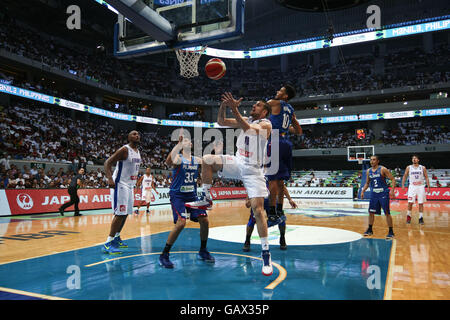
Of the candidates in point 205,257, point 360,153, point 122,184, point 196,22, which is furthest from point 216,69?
point 360,153

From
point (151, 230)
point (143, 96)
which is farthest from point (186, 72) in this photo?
point (143, 96)

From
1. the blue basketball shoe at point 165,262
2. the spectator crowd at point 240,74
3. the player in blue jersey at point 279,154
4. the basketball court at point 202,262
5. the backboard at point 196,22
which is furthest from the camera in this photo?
the spectator crowd at point 240,74

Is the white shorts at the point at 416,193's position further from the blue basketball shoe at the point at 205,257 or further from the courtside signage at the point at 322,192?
the courtside signage at the point at 322,192

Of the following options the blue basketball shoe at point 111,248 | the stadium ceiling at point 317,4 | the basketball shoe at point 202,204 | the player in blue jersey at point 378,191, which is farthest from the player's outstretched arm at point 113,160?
the stadium ceiling at point 317,4

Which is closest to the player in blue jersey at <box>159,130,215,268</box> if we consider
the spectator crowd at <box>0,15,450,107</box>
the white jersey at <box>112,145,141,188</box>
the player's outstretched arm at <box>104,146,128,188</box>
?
the player's outstretched arm at <box>104,146,128,188</box>

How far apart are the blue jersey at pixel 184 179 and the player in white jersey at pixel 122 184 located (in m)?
1.38

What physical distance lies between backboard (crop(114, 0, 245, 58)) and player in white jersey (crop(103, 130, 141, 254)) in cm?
324

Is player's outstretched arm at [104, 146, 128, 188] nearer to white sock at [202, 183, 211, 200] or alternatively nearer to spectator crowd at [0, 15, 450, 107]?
white sock at [202, 183, 211, 200]

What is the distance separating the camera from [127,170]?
6.19 m

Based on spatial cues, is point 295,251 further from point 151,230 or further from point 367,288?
point 151,230

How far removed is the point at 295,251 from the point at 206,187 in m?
2.17

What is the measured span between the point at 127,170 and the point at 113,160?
39cm

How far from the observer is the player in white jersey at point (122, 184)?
19.6 feet

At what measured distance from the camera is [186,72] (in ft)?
50.3
